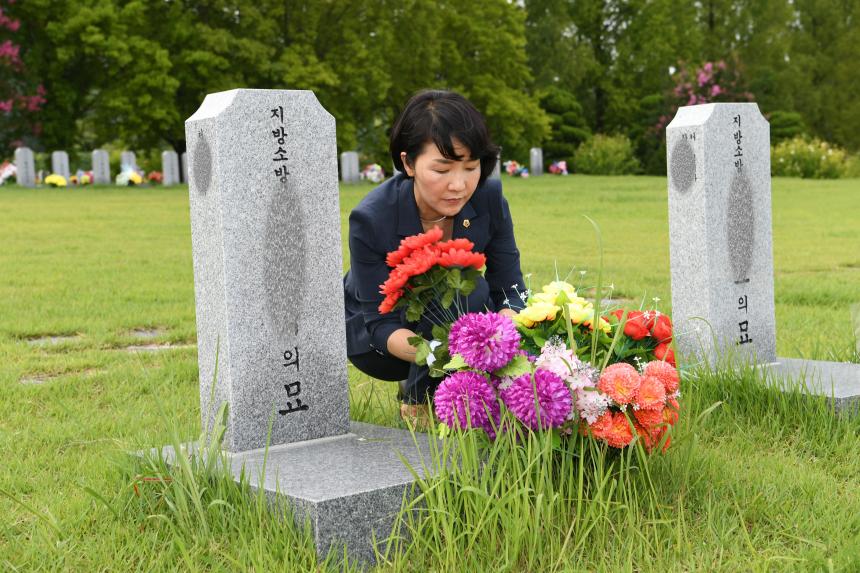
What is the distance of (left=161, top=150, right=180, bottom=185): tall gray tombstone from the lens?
75.6 ft

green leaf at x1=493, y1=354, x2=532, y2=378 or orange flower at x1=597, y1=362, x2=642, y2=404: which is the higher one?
green leaf at x1=493, y1=354, x2=532, y2=378

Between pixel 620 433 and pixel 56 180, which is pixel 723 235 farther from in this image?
pixel 56 180

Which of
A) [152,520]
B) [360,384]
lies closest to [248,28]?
[360,384]

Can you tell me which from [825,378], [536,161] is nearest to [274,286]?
[825,378]

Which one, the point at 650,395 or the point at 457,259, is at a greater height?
the point at 457,259

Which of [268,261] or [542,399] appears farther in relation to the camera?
[268,261]

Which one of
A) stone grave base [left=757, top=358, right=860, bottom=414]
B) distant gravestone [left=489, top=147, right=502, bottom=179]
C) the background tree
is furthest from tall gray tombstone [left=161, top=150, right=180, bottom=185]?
stone grave base [left=757, top=358, right=860, bottom=414]

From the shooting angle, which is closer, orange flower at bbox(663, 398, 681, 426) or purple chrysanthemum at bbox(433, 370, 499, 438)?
purple chrysanthemum at bbox(433, 370, 499, 438)

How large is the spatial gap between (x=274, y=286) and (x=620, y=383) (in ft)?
3.72

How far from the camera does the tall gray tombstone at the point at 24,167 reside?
68.3 ft

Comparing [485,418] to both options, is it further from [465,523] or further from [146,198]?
[146,198]

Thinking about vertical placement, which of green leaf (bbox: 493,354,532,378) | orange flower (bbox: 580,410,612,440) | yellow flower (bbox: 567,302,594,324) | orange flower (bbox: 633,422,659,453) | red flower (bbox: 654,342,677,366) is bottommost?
orange flower (bbox: 633,422,659,453)

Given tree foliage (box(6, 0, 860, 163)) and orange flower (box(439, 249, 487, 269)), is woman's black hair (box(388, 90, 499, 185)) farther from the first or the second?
tree foliage (box(6, 0, 860, 163))

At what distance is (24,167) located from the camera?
21.0 m
